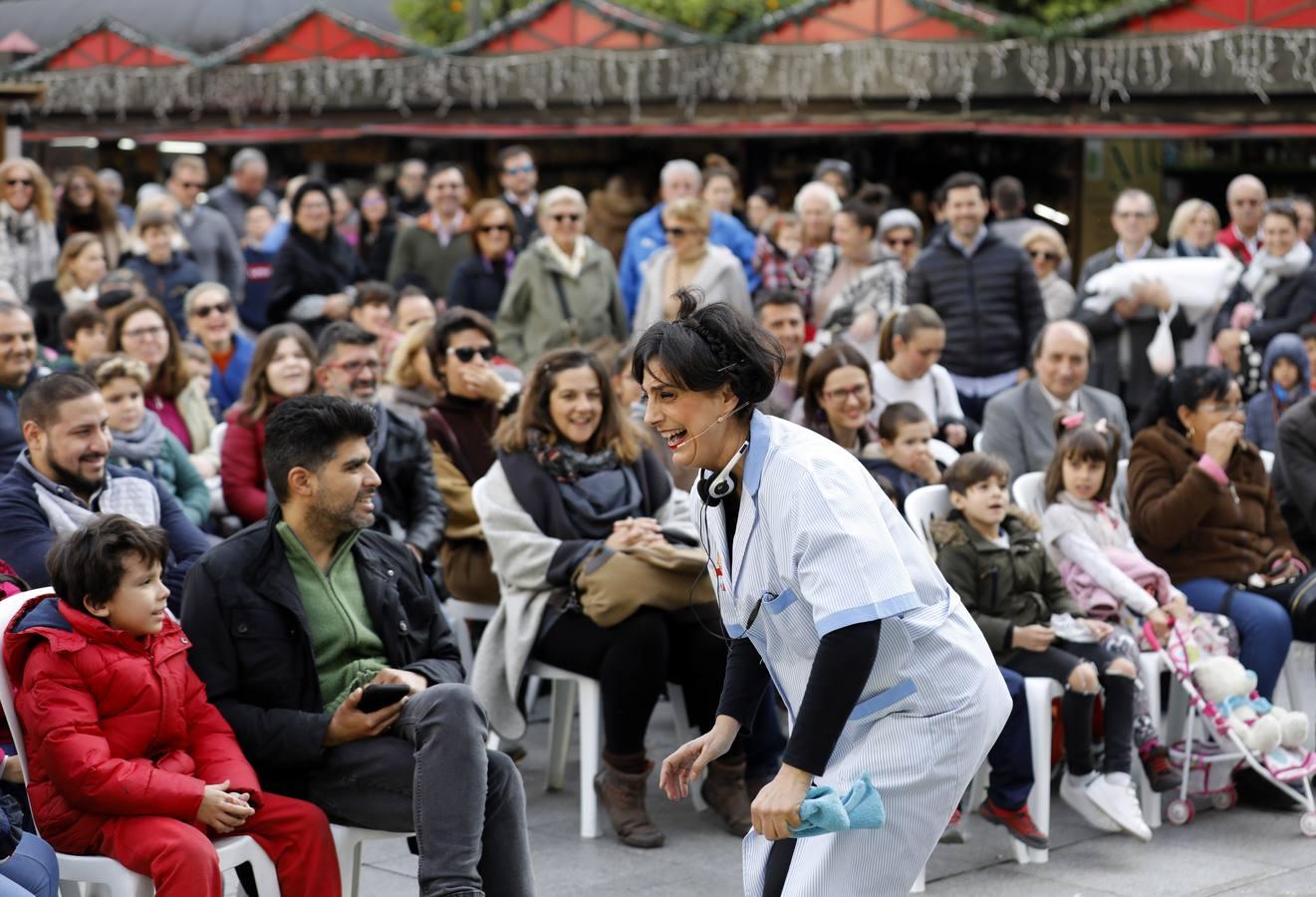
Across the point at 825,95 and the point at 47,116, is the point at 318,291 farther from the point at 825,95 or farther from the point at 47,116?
the point at 47,116

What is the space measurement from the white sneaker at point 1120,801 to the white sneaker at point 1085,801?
0.04ft

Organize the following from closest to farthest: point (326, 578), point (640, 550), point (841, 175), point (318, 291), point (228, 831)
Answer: point (228, 831) → point (326, 578) → point (640, 550) → point (318, 291) → point (841, 175)

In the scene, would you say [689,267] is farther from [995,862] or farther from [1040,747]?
[995,862]

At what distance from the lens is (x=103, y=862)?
160 inches

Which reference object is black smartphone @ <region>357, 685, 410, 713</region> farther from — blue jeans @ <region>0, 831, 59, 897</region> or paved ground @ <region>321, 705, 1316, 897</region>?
paved ground @ <region>321, 705, 1316, 897</region>

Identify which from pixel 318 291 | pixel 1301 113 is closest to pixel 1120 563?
pixel 318 291

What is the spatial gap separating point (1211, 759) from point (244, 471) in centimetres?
333

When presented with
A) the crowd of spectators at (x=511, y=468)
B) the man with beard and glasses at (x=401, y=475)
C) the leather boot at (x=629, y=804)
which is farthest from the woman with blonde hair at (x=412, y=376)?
the leather boot at (x=629, y=804)

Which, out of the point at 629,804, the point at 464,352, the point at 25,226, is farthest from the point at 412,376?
the point at 25,226

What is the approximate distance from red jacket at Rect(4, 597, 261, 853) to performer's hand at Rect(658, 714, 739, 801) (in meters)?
1.11

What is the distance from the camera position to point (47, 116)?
810 inches

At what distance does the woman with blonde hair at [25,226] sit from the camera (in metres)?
10.0

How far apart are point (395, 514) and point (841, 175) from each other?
6.29 metres

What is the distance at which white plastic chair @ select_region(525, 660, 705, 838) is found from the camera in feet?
19.0
